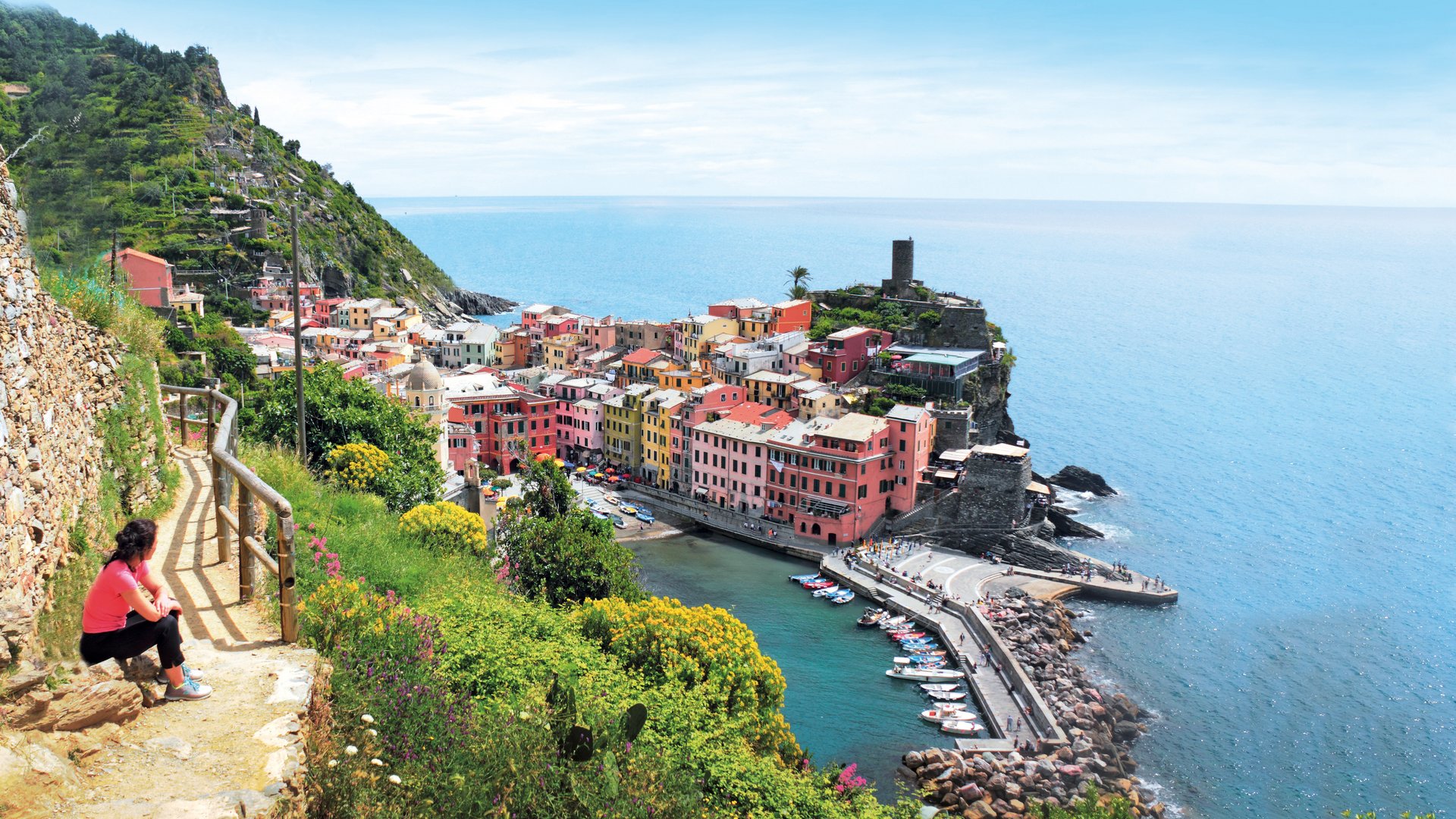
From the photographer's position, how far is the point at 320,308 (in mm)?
73250

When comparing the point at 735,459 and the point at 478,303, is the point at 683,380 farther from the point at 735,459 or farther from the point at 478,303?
the point at 478,303

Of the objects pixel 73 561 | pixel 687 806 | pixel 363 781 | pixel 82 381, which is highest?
pixel 82 381

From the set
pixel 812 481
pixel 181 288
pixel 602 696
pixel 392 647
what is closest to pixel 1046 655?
pixel 812 481

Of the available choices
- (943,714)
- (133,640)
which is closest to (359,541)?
(133,640)

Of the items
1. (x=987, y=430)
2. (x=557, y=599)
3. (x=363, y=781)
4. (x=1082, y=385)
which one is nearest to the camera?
(x=363, y=781)

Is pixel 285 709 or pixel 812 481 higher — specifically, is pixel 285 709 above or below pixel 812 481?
above

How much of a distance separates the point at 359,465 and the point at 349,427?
2.27m

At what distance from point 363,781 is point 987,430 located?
57434 millimetres

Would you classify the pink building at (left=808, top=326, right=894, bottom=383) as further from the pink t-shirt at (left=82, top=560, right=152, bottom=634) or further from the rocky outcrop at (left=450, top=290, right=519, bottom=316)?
the rocky outcrop at (left=450, top=290, right=519, bottom=316)

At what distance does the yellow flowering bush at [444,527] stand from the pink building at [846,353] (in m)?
41.3

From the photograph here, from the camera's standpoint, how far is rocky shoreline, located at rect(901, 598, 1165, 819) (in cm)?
2519

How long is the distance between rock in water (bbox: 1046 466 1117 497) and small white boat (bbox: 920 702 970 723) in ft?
94.9

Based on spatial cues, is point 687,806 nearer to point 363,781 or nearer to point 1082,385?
point 363,781

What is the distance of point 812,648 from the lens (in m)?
34.9
